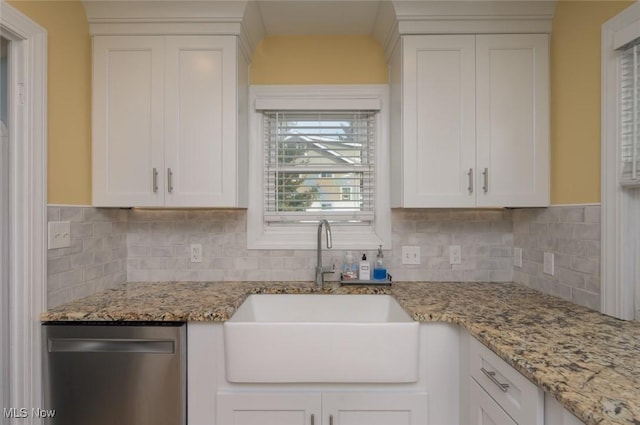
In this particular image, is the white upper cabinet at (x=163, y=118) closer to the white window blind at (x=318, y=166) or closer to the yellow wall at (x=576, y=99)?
the white window blind at (x=318, y=166)

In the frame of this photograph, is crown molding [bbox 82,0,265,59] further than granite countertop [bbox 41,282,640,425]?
Yes

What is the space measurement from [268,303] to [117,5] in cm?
182

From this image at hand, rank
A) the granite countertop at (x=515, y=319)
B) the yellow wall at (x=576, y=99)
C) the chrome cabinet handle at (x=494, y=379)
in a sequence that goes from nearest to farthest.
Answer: the granite countertop at (x=515, y=319) < the chrome cabinet handle at (x=494, y=379) < the yellow wall at (x=576, y=99)

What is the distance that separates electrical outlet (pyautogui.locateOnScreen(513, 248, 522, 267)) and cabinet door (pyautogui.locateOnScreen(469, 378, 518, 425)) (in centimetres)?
105

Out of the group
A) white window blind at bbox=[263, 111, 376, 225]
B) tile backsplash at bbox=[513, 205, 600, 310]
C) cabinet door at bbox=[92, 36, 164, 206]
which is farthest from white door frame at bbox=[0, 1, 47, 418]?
tile backsplash at bbox=[513, 205, 600, 310]

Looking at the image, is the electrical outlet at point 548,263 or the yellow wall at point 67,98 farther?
the electrical outlet at point 548,263

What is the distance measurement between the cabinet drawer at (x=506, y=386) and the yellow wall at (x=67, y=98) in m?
1.99

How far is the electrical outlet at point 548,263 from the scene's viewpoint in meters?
1.79

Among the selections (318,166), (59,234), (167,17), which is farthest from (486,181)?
(59,234)

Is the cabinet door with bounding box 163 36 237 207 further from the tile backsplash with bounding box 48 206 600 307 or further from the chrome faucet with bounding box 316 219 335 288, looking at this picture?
the chrome faucet with bounding box 316 219 335 288

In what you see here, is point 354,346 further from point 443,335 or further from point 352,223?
point 352,223

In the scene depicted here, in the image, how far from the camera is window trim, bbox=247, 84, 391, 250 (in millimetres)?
2145

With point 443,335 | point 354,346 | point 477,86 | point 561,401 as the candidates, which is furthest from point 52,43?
point 561,401

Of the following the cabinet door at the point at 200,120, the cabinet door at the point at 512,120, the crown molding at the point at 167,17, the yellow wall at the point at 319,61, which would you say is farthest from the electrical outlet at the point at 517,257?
the crown molding at the point at 167,17
